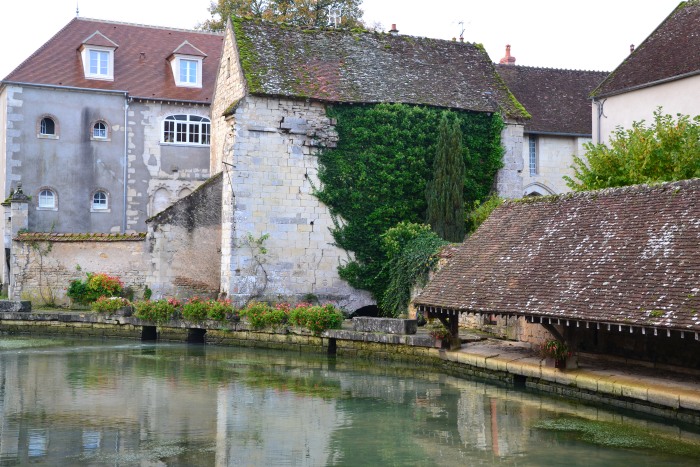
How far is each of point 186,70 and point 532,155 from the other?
11885 millimetres

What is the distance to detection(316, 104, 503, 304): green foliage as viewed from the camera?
73.0 feet

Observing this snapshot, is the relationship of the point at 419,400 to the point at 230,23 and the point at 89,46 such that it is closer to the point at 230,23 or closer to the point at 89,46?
the point at 230,23

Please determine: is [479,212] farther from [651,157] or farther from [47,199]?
[47,199]

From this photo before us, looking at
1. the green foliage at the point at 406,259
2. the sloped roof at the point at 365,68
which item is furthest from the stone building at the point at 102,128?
the green foliage at the point at 406,259

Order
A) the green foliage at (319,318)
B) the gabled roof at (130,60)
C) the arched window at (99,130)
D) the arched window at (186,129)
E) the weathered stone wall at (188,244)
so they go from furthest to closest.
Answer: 1. the arched window at (186,129)
2. the arched window at (99,130)
3. the gabled roof at (130,60)
4. the weathered stone wall at (188,244)
5. the green foliage at (319,318)

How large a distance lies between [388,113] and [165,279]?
7187mm

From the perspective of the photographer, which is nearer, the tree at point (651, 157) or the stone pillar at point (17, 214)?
the tree at point (651, 157)

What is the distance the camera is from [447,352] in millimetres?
16547

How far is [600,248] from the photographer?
13977 mm

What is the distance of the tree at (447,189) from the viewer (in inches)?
867

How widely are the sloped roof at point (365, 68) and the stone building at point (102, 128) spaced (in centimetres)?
680

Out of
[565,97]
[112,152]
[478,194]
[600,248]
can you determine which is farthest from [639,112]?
[112,152]

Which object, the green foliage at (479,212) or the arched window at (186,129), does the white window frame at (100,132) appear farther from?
the green foliage at (479,212)

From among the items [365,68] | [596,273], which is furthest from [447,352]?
[365,68]
